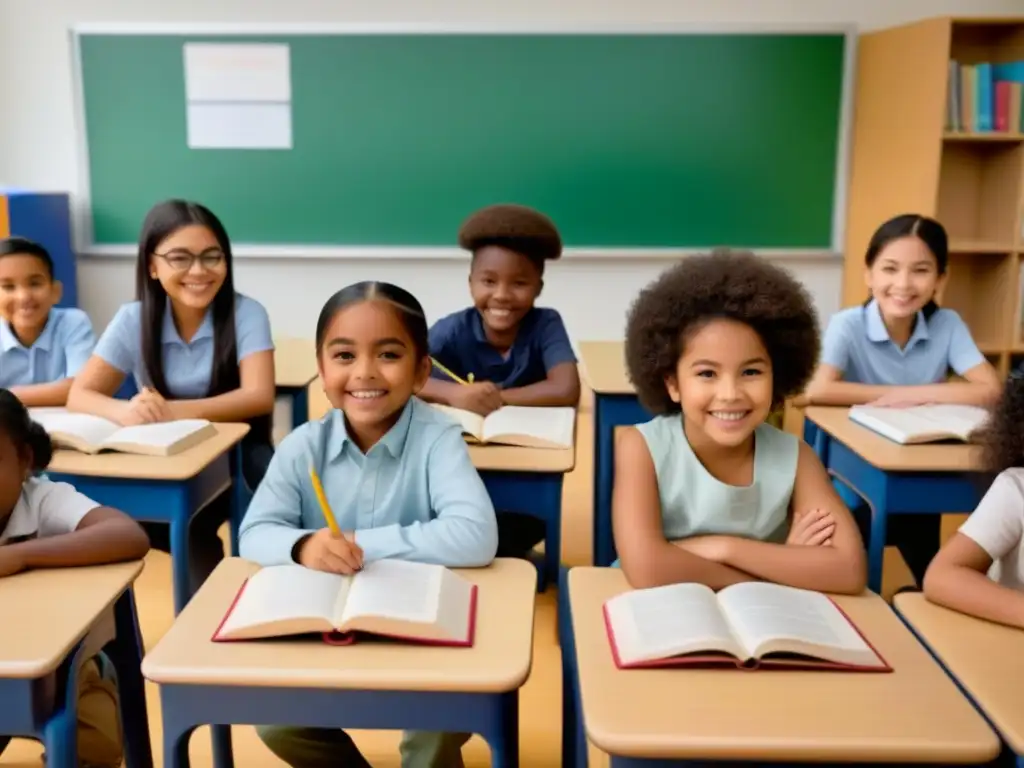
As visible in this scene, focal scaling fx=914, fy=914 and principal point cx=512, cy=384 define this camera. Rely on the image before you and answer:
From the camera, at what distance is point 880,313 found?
8.96 ft

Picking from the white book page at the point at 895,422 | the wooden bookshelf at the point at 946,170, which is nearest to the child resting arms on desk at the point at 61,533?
the white book page at the point at 895,422

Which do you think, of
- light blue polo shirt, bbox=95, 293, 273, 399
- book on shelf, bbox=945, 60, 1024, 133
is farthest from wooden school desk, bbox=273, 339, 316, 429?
book on shelf, bbox=945, 60, 1024, 133

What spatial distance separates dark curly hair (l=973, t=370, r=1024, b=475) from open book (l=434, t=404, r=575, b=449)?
87cm

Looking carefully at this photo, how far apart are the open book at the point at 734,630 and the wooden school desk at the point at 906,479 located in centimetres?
80

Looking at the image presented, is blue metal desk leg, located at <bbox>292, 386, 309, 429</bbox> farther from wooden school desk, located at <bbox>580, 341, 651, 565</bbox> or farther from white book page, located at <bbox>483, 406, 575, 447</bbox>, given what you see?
wooden school desk, located at <bbox>580, 341, 651, 565</bbox>

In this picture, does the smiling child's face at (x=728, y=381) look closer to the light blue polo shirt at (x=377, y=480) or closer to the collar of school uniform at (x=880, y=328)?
the light blue polo shirt at (x=377, y=480)

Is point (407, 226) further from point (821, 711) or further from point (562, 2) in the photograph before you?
point (821, 711)

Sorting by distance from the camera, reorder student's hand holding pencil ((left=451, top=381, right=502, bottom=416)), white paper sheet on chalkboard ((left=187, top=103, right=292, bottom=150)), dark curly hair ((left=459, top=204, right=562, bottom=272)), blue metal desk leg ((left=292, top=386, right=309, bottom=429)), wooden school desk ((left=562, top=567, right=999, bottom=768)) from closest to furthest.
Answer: wooden school desk ((left=562, top=567, right=999, bottom=768))
student's hand holding pencil ((left=451, top=381, right=502, bottom=416))
dark curly hair ((left=459, top=204, right=562, bottom=272))
blue metal desk leg ((left=292, top=386, right=309, bottom=429))
white paper sheet on chalkboard ((left=187, top=103, right=292, bottom=150))

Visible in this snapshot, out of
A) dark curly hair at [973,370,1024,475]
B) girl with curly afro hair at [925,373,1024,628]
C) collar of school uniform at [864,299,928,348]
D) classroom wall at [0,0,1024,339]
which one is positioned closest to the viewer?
girl with curly afro hair at [925,373,1024,628]

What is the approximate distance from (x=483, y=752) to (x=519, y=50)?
353cm

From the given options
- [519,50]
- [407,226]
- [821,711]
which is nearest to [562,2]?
[519,50]

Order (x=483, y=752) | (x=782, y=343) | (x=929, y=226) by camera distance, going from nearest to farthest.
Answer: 1. (x=782, y=343)
2. (x=483, y=752)
3. (x=929, y=226)

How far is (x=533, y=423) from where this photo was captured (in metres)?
2.20

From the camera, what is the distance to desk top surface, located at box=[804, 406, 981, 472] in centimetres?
195
